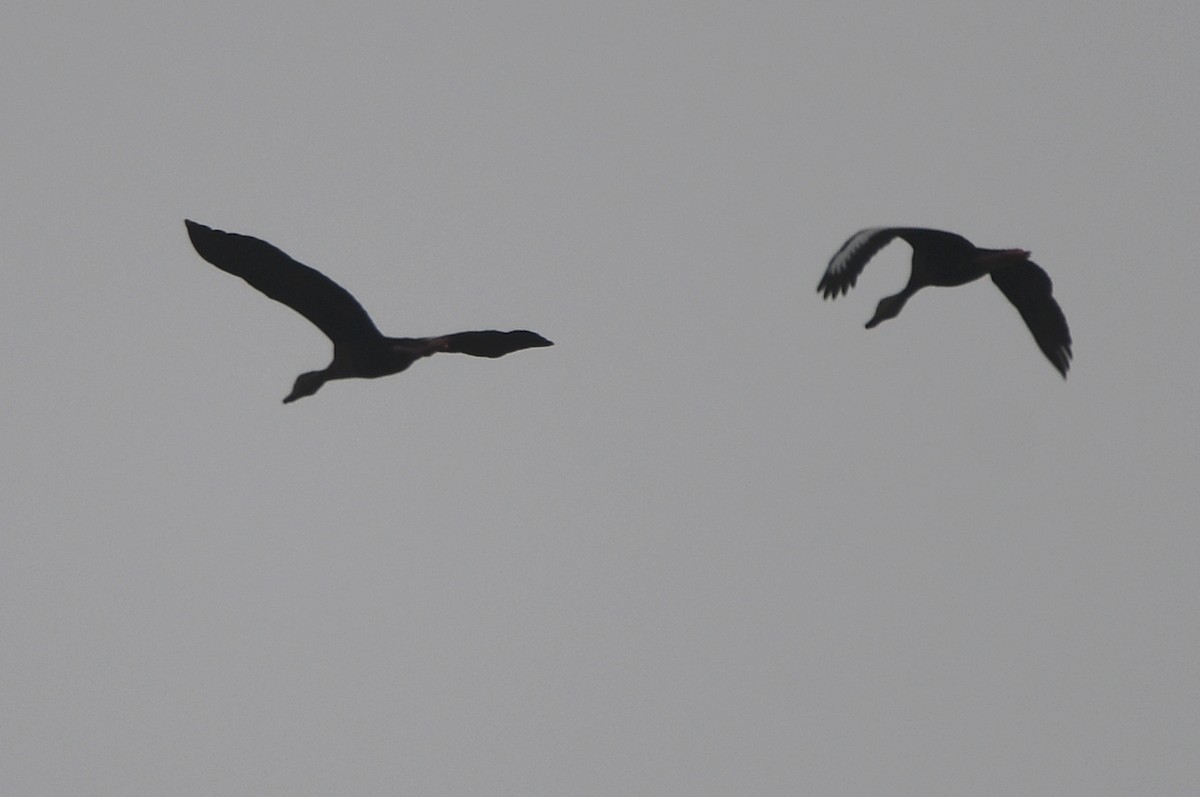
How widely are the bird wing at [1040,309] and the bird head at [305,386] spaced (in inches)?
239

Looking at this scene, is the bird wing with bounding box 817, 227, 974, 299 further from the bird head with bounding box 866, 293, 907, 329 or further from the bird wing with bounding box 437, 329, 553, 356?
the bird wing with bounding box 437, 329, 553, 356

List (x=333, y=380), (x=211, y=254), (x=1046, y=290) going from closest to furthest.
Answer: (x=211, y=254)
(x=333, y=380)
(x=1046, y=290)

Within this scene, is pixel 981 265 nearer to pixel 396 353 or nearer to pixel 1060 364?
pixel 1060 364

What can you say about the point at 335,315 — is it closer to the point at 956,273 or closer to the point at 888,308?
the point at 888,308

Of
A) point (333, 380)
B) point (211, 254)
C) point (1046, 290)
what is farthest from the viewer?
point (1046, 290)

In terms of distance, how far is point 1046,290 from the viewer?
54.7ft

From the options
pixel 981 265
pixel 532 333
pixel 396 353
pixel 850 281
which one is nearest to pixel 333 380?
pixel 396 353

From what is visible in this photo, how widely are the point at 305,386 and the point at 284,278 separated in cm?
140

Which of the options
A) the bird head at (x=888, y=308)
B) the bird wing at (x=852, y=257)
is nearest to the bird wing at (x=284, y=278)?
the bird wing at (x=852, y=257)

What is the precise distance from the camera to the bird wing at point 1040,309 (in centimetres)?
1662

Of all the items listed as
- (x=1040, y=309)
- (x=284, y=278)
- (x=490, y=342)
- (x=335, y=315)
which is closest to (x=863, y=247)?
(x=1040, y=309)

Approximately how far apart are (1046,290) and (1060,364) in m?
0.70

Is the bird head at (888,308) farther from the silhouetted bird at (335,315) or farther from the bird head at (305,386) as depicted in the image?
the bird head at (305,386)

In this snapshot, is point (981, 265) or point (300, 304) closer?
point (300, 304)
